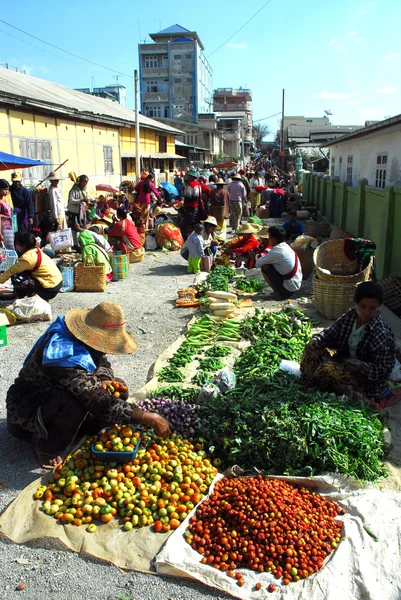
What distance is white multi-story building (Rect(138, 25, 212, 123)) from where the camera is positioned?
273 ft

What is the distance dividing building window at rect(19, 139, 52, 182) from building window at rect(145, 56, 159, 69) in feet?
266

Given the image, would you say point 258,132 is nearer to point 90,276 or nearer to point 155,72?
point 155,72

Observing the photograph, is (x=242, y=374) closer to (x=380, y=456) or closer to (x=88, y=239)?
→ (x=380, y=456)

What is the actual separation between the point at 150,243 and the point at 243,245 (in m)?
3.16

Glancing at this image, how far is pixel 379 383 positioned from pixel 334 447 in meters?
1.03

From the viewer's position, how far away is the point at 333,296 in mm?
6875

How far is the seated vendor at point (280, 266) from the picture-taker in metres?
7.89

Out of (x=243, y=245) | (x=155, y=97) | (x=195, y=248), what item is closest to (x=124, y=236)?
(x=195, y=248)

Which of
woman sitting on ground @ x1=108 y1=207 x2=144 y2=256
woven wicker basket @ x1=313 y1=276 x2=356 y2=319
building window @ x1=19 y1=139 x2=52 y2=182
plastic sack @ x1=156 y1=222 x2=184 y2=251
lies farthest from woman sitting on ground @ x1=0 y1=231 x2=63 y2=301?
building window @ x1=19 y1=139 x2=52 y2=182

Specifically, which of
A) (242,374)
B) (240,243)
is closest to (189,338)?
(242,374)

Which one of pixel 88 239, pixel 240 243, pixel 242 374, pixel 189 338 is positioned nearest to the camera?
pixel 242 374

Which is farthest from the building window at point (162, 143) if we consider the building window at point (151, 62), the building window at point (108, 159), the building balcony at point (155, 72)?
the building window at point (151, 62)

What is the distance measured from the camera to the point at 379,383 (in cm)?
427

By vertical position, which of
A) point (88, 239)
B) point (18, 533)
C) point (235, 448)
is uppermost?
point (88, 239)
